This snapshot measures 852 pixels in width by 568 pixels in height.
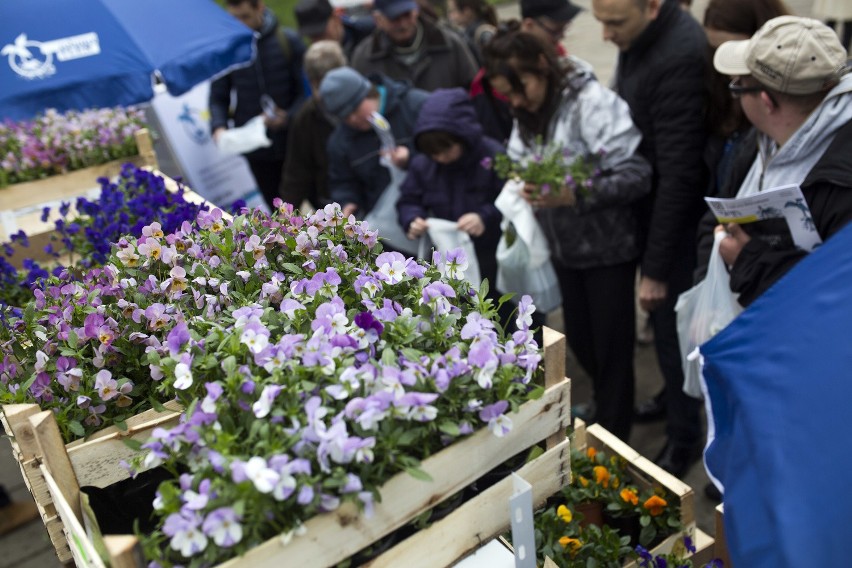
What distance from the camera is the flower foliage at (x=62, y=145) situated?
128 inches

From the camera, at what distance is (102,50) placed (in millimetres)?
3713

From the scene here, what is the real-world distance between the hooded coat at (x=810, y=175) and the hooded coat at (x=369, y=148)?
5.87 ft

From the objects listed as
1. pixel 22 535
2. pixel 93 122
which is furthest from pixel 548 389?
pixel 22 535

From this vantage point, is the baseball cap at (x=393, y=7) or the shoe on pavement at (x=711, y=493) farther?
the baseball cap at (x=393, y=7)

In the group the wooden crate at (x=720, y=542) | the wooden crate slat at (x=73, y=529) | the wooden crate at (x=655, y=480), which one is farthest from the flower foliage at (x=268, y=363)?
the wooden crate at (x=720, y=542)

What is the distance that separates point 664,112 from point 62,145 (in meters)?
2.48

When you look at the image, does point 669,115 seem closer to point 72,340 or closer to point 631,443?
point 631,443

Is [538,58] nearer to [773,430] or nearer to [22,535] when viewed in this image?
[773,430]

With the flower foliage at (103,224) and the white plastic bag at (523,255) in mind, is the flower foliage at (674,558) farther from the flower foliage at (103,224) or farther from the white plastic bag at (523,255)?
the flower foliage at (103,224)

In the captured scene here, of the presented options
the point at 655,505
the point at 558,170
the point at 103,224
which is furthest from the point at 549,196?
the point at 103,224

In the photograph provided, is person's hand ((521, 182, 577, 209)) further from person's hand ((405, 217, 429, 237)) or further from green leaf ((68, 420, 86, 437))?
green leaf ((68, 420, 86, 437))

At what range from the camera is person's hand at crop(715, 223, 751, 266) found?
2400 mm

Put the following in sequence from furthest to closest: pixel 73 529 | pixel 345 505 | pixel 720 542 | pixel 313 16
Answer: pixel 313 16, pixel 720 542, pixel 73 529, pixel 345 505

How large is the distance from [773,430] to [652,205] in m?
2.09
